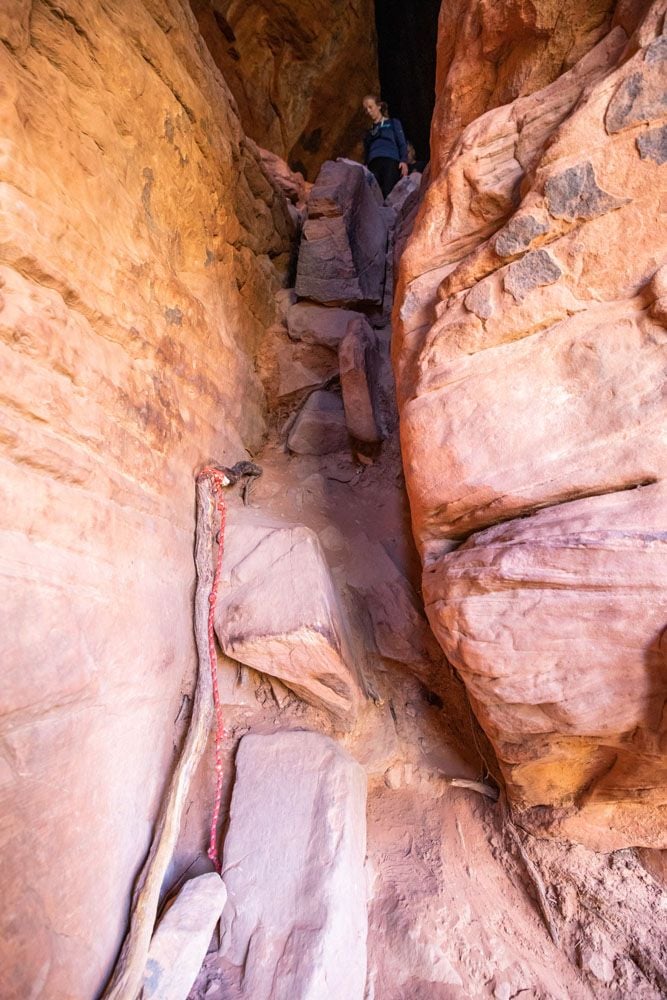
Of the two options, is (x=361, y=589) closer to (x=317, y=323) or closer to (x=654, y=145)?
(x=654, y=145)

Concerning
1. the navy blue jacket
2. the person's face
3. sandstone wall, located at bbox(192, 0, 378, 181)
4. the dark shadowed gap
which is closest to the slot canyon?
sandstone wall, located at bbox(192, 0, 378, 181)

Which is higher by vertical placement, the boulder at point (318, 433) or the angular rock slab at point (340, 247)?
the angular rock slab at point (340, 247)

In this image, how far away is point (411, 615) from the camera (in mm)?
3256

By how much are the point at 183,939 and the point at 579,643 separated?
2168mm

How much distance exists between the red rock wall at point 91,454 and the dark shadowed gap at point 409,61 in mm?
9387

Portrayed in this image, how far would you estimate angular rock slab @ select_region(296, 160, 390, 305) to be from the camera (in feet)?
18.4

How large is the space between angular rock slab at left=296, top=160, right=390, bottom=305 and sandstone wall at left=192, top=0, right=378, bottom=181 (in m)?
2.11

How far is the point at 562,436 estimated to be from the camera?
205 centimetres

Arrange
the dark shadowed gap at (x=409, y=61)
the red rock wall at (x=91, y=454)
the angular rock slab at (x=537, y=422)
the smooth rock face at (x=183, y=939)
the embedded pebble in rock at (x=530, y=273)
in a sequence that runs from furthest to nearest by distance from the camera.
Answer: the dark shadowed gap at (x=409, y=61) → the embedded pebble in rock at (x=530, y=273) → the angular rock slab at (x=537, y=422) → the smooth rock face at (x=183, y=939) → the red rock wall at (x=91, y=454)

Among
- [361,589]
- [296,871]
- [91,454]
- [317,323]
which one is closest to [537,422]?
[361,589]

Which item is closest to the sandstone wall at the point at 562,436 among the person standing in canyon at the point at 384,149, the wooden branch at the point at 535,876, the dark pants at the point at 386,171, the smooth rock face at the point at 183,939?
the wooden branch at the point at 535,876

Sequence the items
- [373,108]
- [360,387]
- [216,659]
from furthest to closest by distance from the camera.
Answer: [373,108], [360,387], [216,659]

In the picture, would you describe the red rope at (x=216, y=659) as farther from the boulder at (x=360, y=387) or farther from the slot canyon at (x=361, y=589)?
the boulder at (x=360, y=387)

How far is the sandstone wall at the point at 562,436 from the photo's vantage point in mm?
1833
